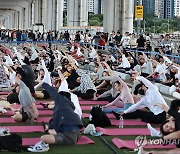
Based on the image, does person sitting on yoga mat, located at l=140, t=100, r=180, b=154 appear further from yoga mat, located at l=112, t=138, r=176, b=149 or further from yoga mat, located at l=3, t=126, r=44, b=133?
yoga mat, located at l=3, t=126, r=44, b=133

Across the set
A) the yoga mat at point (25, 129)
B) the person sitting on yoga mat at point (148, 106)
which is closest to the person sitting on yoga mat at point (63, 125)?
the yoga mat at point (25, 129)

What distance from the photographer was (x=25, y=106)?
11117 mm

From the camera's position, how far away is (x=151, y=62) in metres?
20.5

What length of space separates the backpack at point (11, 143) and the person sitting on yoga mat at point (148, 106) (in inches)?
137

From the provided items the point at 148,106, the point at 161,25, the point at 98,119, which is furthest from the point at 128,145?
the point at 161,25

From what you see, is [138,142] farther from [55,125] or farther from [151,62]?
[151,62]

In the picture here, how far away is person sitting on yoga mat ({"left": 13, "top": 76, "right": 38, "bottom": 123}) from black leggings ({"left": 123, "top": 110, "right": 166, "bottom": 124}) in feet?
7.44

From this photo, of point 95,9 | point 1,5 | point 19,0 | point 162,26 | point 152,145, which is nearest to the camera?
point 152,145

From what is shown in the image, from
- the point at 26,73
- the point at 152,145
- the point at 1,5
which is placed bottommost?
the point at 152,145

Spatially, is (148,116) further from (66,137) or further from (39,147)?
(39,147)

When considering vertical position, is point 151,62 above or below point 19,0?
below

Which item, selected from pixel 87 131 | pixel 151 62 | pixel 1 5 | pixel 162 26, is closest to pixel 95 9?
pixel 1 5

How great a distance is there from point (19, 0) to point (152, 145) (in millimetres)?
85083

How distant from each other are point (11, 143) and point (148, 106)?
3.84 m
